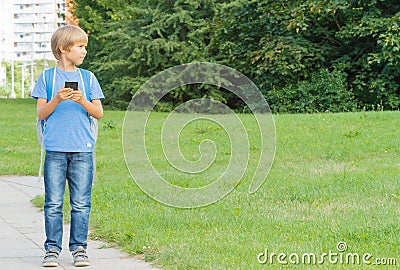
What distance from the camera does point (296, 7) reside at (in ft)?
77.9

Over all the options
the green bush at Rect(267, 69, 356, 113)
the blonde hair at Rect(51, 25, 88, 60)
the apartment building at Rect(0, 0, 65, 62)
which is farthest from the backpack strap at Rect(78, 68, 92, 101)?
the apartment building at Rect(0, 0, 65, 62)

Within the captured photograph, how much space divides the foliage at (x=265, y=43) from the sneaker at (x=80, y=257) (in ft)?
56.6

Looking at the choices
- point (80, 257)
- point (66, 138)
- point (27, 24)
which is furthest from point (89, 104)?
point (27, 24)

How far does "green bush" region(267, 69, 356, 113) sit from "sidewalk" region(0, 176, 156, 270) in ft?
49.8

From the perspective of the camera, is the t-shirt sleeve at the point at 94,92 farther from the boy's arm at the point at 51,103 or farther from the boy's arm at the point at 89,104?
the boy's arm at the point at 51,103

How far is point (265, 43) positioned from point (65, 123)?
19596 millimetres

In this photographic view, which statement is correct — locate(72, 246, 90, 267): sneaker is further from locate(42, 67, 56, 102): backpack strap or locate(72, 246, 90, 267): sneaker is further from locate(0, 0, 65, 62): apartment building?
locate(0, 0, 65, 62): apartment building

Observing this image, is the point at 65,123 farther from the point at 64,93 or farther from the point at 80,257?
the point at 80,257

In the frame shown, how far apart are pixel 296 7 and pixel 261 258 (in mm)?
19047

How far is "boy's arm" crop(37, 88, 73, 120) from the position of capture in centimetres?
553

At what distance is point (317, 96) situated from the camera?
23.8m

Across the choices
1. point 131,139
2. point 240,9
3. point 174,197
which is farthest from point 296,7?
point 174,197

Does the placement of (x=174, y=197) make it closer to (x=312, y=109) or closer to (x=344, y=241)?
(x=344, y=241)

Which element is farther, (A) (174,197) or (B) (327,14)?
(B) (327,14)
